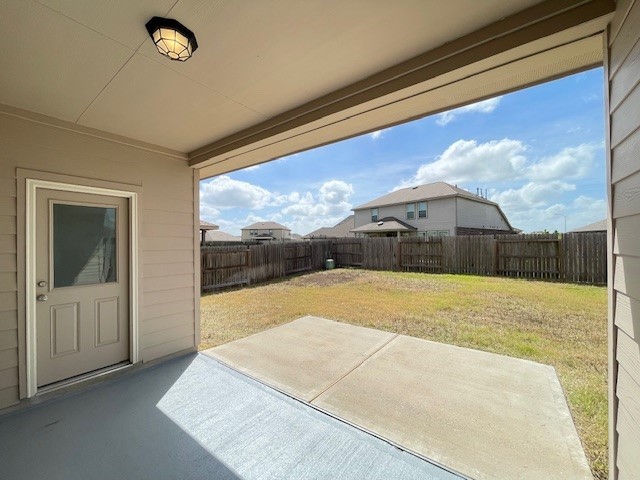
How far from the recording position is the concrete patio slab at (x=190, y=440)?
1715mm

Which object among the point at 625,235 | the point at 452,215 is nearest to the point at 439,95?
the point at 625,235

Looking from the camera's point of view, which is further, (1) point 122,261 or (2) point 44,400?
(1) point 122,261

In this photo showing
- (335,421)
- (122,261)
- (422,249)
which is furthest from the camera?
(422,249)

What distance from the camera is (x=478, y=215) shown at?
18.6 m

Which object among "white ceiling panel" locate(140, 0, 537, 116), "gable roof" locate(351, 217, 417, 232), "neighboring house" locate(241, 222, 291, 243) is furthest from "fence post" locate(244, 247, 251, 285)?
"neighboring house" locate(241, 222, 291, 243)

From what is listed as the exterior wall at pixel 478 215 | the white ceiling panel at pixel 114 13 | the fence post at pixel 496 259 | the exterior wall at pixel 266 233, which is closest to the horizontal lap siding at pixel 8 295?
the white ceiling panel at pixel 114 13

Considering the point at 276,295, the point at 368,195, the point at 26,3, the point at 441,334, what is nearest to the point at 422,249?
the point at 276,295

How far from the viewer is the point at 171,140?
317cm

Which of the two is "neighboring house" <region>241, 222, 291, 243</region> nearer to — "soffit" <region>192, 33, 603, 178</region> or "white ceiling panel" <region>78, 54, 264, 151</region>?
"white ceiling panel" <region>78, 54, 264, 151</region>

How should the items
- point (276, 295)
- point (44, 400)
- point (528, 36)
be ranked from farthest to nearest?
point (276, 295) → point (44, 400) → point (528, 36)

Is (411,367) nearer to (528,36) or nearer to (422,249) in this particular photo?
(528,36)

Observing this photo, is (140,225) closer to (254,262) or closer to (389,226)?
(254,262)

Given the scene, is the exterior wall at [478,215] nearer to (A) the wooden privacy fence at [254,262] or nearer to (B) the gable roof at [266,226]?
(A) the wooden privacy fence at [254,262]

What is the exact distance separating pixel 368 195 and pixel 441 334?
67.2ft
